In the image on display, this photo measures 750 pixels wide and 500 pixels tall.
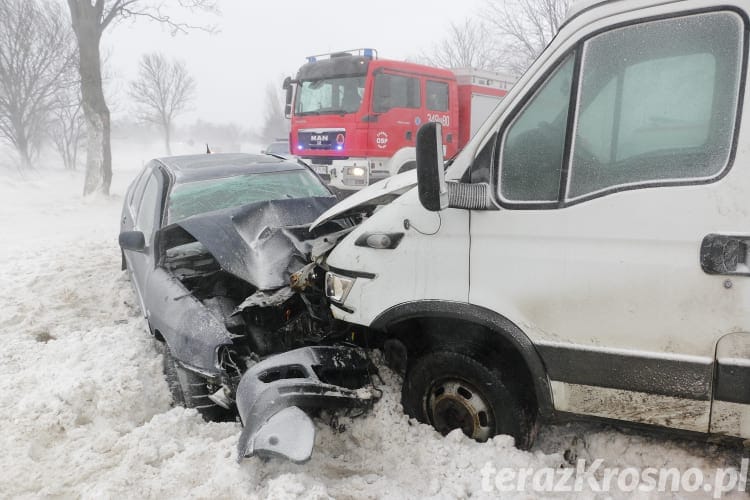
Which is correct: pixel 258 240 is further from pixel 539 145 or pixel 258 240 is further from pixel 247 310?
pixel 539 145

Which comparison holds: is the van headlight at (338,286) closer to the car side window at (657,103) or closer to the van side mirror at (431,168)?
the van side mirror at (431,168)

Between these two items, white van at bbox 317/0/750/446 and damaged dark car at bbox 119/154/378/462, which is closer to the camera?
white van at bbox 317/0/750/446

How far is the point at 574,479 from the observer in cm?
251

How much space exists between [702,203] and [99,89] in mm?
16545

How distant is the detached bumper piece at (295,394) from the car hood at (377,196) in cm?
85

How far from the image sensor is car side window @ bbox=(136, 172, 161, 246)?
4.56 m

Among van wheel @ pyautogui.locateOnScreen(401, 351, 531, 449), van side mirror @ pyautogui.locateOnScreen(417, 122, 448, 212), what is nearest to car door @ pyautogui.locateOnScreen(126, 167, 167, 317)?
van wheel @ pyautogui.locateOnScreen(401, 351, 531, 449)

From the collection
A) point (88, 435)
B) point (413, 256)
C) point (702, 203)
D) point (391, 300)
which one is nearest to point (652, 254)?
point (702, 203)

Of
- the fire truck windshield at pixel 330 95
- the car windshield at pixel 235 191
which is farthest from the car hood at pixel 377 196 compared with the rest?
the fire truck windshield at pixel 330 95

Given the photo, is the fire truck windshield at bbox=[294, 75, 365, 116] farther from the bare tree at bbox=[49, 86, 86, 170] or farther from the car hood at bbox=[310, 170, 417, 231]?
the bare tree at bbox=[49, 86, 86, 170]

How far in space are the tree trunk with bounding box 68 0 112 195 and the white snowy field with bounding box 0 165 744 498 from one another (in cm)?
1252

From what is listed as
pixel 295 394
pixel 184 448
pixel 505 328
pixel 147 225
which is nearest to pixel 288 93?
pixel 147 225

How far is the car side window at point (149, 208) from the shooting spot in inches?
180

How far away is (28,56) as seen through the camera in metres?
23.2
